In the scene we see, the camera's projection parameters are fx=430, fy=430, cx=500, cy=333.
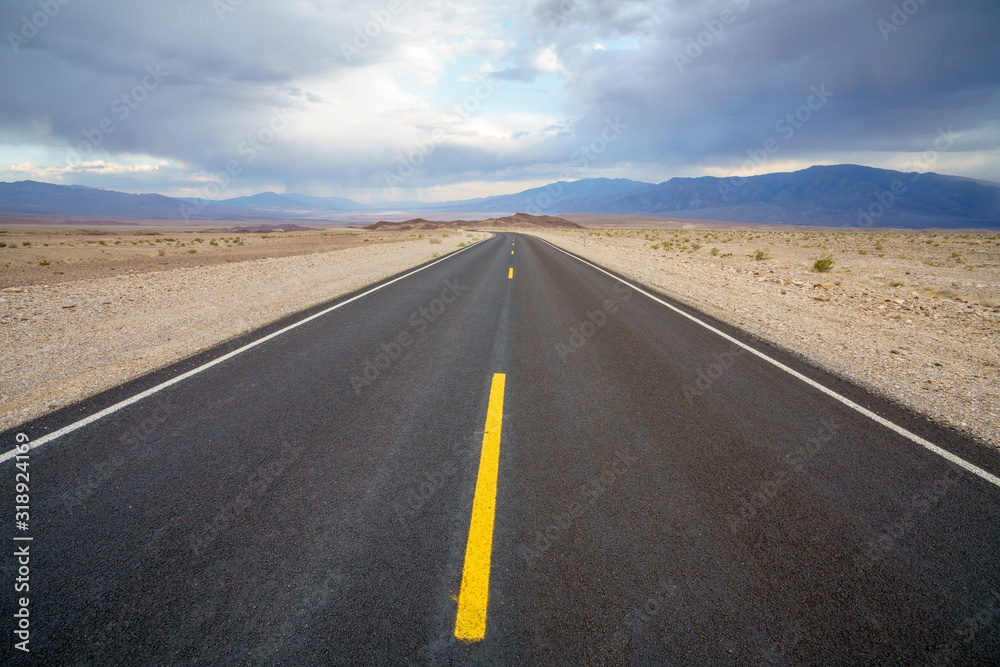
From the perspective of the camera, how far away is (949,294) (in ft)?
42.4

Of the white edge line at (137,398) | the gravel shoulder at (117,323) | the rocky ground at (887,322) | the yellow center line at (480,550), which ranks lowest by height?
the rocky ground at (887,322)

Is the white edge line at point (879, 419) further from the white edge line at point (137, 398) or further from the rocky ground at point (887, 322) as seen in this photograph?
the white edge line at point (137, 398)

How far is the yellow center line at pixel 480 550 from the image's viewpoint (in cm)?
205

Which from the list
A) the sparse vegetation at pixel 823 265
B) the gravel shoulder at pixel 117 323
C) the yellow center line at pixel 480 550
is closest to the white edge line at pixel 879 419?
the yellow center line at pixel 480 550

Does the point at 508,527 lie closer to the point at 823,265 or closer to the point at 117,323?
the point at 117,323

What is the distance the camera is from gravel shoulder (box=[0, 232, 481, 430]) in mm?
5005

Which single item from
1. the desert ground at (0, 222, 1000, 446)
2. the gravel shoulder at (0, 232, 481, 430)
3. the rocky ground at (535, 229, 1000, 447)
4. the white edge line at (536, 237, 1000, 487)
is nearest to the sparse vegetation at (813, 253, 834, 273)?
the rocky ground at (535, 229, 1000, 447)

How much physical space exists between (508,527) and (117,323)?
9063mm

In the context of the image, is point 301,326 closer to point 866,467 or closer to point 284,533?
point 284,533

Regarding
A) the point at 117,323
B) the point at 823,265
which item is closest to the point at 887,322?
the point at 823,265

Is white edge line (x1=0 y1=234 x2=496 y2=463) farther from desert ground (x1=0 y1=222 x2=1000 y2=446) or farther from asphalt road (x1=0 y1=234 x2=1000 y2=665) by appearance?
desert ground (x1=0 y1=222 x2=1000 y2=446)

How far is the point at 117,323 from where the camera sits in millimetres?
8031

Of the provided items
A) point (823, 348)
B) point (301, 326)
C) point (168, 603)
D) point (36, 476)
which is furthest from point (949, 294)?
point (36, 476)

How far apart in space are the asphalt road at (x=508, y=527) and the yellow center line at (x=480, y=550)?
0.04 metres
